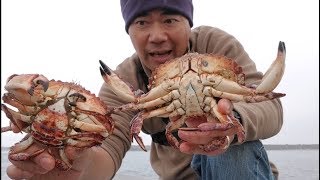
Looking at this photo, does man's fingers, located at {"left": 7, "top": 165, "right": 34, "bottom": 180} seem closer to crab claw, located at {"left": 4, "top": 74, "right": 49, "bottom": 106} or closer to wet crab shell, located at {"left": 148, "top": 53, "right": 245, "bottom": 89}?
crab claw, located at {"left": 4, "top": 74, "right": 49, "bottom": 106}

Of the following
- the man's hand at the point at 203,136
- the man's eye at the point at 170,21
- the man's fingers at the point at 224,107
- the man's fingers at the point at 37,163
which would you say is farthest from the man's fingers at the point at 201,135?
the man's eye at the point at 170,21

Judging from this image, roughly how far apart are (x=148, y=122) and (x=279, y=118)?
61.3 inches

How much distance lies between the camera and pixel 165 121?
5004 millimetres

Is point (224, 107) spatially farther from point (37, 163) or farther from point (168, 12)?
point (168, 12)

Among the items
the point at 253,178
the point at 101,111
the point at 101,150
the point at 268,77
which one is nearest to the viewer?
the point at 268,77

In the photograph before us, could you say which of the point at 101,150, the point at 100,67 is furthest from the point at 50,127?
the point at 101,150

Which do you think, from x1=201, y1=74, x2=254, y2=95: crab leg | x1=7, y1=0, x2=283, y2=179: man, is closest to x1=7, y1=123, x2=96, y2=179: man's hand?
x1=7, y1=0, x2=283, y2=179: man

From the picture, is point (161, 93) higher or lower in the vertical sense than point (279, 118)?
higher

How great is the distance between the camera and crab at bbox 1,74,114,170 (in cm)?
355

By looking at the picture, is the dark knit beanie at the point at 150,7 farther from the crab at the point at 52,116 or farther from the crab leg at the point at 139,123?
the crab leg at the point at 139,123

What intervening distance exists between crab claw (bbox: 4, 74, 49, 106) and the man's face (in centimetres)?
144

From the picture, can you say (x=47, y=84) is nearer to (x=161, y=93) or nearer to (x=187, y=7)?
(x=161, y=93)

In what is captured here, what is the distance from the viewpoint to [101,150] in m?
4.42

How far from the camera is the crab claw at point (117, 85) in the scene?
354 centimetres
